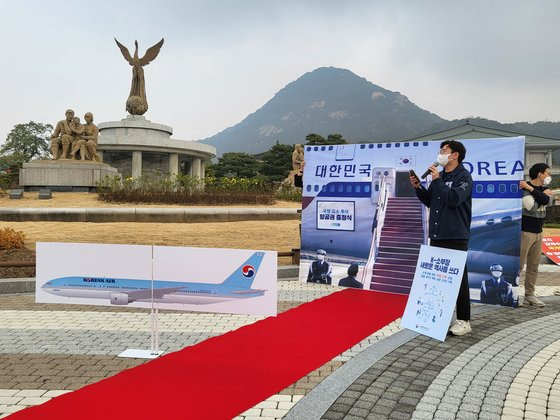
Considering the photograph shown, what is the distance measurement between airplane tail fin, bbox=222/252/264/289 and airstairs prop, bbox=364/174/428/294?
12.3 feet

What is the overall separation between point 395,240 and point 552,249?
635 cm

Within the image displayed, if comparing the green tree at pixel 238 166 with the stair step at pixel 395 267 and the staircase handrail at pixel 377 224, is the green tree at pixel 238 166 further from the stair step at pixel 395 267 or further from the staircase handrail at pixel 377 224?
the stair step at pixel 395 267

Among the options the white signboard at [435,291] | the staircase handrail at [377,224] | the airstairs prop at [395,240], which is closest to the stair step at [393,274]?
the airstairs prop at [395,240]

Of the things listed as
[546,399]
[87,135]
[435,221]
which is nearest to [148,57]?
[87,135]

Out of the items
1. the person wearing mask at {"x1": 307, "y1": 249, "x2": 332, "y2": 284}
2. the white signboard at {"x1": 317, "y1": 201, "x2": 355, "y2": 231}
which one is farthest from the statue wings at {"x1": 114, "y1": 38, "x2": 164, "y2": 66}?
the person wearing mask at {"x1": 307, "y1": 249, "x2": 332, "y2": 284}

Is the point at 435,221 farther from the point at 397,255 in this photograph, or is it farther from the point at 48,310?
the point at 48,310

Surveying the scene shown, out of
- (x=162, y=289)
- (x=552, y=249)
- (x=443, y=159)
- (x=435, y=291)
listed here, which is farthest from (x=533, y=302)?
(x=552, y=249)

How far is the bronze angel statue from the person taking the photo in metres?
32.5

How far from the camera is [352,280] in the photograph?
7918mm

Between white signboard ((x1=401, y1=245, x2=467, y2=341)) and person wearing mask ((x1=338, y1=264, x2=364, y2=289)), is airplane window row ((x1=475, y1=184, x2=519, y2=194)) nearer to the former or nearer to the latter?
white signboard ((x1=401, y1=245, x2=467, y2=341))

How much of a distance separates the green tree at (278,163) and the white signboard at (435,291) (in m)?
53.4

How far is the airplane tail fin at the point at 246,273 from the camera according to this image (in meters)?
4.42

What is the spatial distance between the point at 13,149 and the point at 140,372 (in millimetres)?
65188

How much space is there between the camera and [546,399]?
3.56 metres
